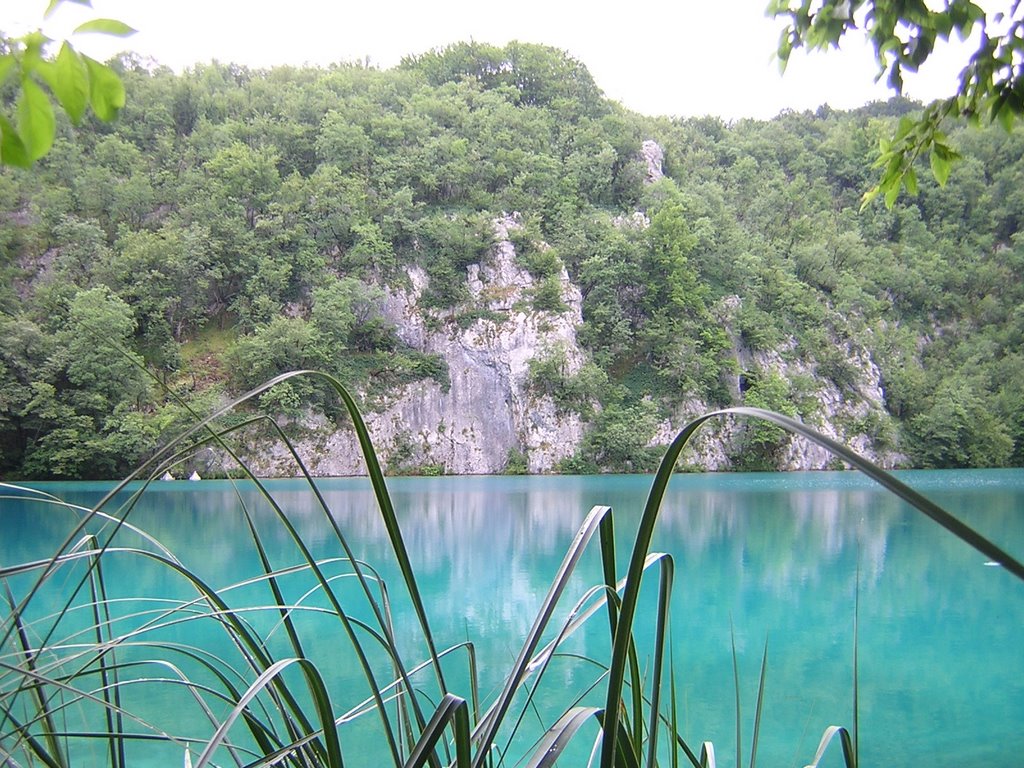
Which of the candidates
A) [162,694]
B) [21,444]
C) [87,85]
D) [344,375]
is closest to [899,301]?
[344,375]

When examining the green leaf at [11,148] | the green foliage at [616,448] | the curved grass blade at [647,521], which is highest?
the green leaf at [11,148]

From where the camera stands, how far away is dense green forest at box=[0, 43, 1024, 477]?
1004 inches

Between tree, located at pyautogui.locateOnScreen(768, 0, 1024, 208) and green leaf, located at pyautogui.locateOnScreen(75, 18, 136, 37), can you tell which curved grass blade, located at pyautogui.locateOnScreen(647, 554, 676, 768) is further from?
tree, located at pyautogui.locateOnScreen(768, 0, 1024, 208)

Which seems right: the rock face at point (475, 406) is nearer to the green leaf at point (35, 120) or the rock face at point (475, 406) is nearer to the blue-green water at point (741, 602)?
the blue-green water at point (741, 602)

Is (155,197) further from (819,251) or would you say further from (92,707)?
(92,707)

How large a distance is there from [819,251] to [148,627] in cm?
3790

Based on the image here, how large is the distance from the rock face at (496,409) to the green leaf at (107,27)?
24.0 metres

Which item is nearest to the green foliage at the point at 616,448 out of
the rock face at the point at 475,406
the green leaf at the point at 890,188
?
the rock face at the point at 475,406

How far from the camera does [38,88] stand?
404mm

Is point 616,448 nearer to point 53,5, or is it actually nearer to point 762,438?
point 762,438

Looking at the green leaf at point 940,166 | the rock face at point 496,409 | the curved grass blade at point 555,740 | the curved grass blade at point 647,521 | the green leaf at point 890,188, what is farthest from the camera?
the rock face at point 496,409

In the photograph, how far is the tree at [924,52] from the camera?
1.43 meters

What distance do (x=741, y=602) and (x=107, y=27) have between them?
6.70m

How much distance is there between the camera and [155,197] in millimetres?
30922
